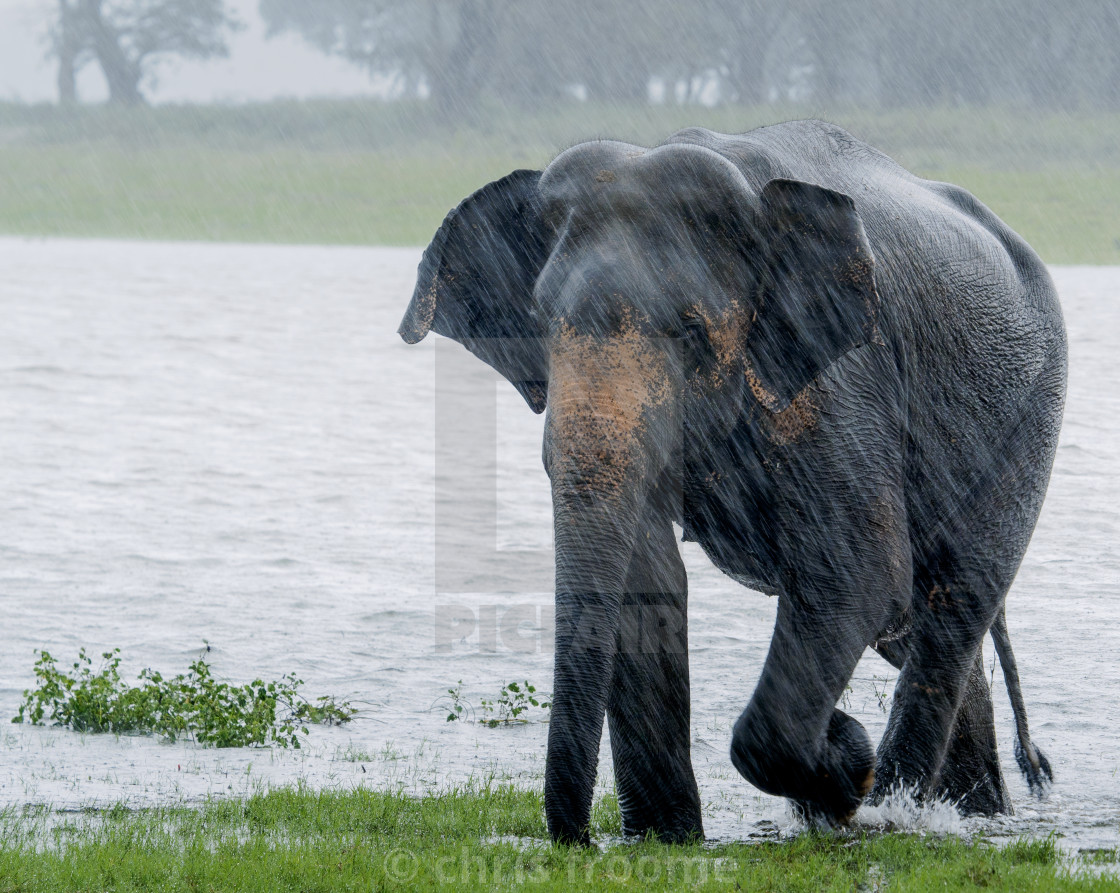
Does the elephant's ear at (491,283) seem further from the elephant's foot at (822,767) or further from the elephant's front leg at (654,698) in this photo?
the elephant's foot at (822,767)

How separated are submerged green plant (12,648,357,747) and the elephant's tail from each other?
346 centimetres

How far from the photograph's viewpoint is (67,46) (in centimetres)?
7462

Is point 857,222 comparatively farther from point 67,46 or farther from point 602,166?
point 67,46

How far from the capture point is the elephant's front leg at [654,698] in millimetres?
6168

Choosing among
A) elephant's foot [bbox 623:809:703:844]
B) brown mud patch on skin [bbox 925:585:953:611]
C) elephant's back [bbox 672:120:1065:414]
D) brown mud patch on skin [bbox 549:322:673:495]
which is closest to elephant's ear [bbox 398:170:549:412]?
elephant's back [bbox 672:120:1065:414]

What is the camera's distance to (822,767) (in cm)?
599

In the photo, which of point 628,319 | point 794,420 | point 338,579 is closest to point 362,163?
point 338,579

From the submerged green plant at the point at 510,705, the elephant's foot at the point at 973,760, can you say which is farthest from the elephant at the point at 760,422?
the submerged green plant at the point at 510,705

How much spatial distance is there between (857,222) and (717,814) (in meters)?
2.82

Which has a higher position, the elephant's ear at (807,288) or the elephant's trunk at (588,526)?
the elephant's ear at (807,288)

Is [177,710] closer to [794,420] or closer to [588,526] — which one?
[794,420]

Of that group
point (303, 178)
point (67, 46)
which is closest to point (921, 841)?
point (303, 178)

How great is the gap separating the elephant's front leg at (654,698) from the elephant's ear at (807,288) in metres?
0.69

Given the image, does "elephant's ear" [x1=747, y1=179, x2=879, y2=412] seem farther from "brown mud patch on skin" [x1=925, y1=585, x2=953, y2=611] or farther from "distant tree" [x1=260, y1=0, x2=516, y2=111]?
"distant tree" [x1=260, y1=0, x2=516, y2=111]
